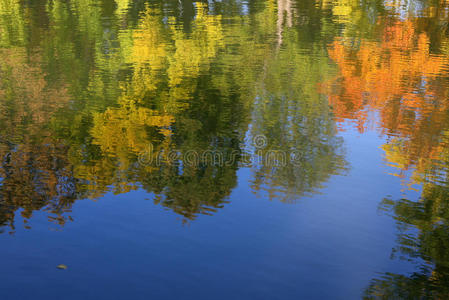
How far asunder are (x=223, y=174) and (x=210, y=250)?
2729 millimetres

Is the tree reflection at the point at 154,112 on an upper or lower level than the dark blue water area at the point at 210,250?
upper

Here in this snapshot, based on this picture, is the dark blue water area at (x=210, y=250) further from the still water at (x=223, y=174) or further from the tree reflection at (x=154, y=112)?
the tree reflection at (x=154, y=112)

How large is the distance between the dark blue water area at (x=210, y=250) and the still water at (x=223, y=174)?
0.03 m

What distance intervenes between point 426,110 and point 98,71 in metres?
11.5

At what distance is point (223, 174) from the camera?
9.79 metres

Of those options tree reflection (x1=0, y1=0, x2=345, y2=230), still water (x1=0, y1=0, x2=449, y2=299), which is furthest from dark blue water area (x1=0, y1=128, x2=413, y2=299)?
tree reflection (x1=0, y1=0, x2=345, y2=230)

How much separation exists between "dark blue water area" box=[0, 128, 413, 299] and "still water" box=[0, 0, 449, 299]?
0.03 m

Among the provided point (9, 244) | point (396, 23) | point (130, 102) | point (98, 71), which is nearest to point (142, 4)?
point (396, 23)

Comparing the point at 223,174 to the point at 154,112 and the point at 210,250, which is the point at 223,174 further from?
the point at 154,112

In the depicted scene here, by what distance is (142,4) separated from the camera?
37.8 metres

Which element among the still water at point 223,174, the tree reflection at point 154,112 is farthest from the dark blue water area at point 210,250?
the tree reflection at point 154,112

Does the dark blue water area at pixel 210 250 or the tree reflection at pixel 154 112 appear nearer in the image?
the dark blue water area at pixel 210 250

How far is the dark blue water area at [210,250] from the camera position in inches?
253

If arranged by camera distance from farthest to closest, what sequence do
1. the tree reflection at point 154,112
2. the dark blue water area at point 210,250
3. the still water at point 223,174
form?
the tree reflection at point 154,112
the still water at point 223,174
the dark blue water area at point 210,250
